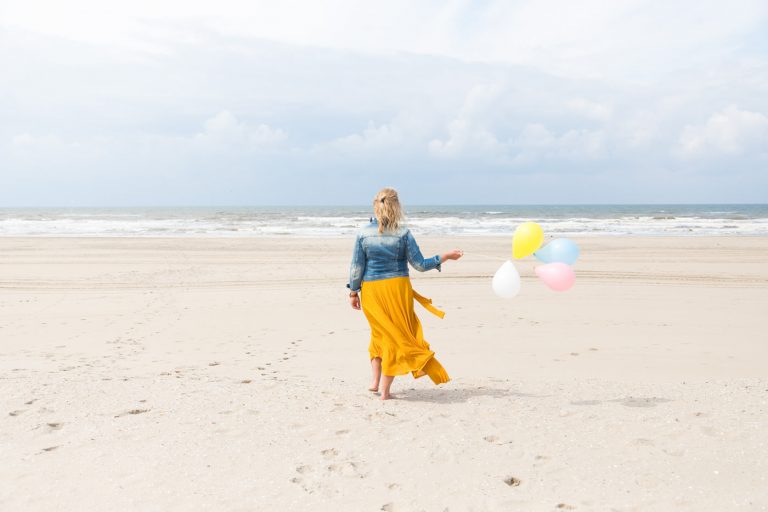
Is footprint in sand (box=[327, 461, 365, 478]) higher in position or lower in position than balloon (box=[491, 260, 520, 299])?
lower

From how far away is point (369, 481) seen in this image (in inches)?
135

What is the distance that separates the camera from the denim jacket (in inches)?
185

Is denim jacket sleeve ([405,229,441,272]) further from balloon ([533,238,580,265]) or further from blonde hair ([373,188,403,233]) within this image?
balloon ([533,238,580,265])

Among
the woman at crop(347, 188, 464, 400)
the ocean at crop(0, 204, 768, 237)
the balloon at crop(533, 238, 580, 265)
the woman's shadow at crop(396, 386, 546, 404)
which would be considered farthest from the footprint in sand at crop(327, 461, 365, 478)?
the ocean at crop(0, 204, 768, 237)

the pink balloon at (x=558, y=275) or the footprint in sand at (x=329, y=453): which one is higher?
the pink balloon at (x=558, y=275)

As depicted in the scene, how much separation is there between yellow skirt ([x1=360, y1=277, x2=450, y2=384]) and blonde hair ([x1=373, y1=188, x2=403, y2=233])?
441mm

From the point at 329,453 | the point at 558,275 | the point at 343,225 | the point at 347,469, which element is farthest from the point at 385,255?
the point at 343,225

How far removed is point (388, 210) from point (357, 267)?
55 centimetres

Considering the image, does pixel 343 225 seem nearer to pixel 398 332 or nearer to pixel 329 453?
pixel 398 332

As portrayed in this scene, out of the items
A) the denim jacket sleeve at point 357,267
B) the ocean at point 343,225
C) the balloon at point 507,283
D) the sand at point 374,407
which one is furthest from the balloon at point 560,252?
the ocean at point 343,225

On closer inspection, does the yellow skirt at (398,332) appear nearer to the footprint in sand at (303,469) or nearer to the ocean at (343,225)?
the footprint in sand at (303,469)

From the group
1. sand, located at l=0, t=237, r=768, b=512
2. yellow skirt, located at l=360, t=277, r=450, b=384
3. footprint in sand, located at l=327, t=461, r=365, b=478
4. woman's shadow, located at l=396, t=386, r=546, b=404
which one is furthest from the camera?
woman's shadow, located at l=396, t=386, r=546, b=404

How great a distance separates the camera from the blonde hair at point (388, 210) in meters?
4.61

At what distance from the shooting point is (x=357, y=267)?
4820mm
